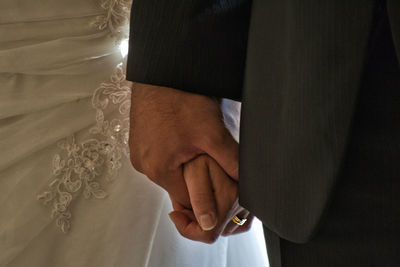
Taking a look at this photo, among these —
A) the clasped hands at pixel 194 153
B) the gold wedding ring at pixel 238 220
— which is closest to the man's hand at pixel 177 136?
the clasped hands at pixel 194 153

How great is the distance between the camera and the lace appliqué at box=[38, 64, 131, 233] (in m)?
0.70

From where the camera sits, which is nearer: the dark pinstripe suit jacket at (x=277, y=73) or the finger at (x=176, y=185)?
the dark pinstripe suit jacket at (x=277, y=73)

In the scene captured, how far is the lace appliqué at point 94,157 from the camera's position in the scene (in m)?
0.70

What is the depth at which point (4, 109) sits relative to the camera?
71cm

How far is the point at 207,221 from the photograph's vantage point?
1.94 ft

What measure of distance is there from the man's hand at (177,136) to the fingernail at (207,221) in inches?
2.5

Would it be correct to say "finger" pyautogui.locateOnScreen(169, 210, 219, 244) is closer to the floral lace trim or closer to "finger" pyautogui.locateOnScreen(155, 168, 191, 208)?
"finger" pyautogui.locateOnScreen(155, 168, 191, 208)

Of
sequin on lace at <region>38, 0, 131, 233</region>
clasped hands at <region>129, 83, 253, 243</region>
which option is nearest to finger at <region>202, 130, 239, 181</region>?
clasped hands at <region>129, 83, 253, 243</region>

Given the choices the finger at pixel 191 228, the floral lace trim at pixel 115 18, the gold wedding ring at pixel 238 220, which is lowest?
the gold wedding ring at pixel 238 220

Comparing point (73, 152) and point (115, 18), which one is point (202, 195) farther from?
point (115, 18)

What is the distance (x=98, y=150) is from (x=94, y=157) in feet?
0.05

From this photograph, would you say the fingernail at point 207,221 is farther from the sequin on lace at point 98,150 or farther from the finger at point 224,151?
the sequin on lace at point 98,150

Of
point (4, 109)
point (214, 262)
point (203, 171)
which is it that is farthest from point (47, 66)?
point (214, 262)

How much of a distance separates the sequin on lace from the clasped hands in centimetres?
13
